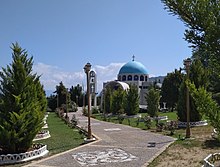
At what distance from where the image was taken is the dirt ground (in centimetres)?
1035

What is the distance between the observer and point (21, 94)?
12.1 m

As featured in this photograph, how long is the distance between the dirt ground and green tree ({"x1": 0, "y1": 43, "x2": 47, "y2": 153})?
495 cm

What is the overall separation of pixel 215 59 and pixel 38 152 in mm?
9821

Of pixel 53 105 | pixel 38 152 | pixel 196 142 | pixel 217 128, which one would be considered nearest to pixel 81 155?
pixel 38 152

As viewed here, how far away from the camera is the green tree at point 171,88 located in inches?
1841

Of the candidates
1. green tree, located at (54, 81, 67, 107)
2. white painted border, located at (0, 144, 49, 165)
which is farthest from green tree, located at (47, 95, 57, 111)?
white painted border, located at (0, 144, 49, 165)

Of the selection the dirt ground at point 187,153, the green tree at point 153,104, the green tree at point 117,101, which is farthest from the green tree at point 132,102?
the dirt ground at point 187,153

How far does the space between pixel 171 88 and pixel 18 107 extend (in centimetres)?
3737

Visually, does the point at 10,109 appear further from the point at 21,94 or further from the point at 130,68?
the point at 130,68

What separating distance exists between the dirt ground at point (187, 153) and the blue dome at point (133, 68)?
5449 cm

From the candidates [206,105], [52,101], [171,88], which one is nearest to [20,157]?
[206,105]

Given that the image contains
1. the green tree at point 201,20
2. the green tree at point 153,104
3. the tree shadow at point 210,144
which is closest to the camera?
the green tree at point 201,20

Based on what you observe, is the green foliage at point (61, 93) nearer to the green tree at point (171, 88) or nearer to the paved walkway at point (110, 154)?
the green tree at point (171, 88)

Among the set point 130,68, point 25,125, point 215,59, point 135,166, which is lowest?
point 135,166
